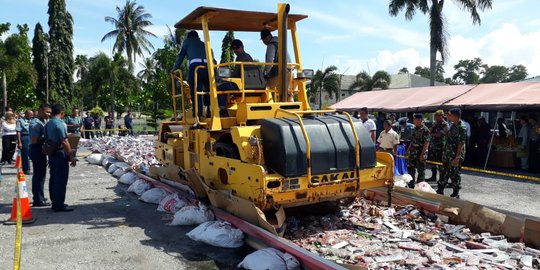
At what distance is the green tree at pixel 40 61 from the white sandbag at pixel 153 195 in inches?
1284

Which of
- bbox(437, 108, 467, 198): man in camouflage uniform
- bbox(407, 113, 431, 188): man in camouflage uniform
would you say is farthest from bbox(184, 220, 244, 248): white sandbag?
bbox(407, 113, 431, 188): man in camouflage uniform

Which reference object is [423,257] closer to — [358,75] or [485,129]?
[485,129]

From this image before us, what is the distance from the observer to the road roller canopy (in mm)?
6211

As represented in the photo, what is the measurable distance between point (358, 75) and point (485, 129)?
108 ft

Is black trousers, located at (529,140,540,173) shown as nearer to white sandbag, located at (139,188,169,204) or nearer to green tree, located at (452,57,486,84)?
white sandbag, located at (139,188,169,204)

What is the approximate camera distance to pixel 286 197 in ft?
16.3

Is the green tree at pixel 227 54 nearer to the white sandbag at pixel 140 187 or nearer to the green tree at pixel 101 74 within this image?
the white sandbag at pixel 140 187

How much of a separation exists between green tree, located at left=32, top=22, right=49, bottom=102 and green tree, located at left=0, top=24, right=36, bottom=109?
53 centimetres

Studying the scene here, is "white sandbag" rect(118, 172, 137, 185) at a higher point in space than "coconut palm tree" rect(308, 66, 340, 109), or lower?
lower

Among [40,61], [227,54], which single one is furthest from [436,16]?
[40,61]

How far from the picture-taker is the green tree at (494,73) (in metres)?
73.6

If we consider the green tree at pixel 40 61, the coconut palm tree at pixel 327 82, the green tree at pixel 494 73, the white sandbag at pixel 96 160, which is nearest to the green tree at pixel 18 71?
the green tree at pixel 40 61

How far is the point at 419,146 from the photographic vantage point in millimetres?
8180

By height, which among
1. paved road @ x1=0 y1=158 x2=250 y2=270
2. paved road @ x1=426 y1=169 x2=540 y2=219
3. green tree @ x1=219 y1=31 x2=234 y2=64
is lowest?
paved road @ x1=0 y1=158 x2=250 y2=270
